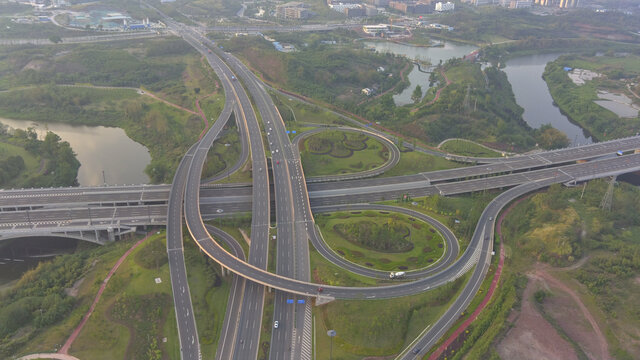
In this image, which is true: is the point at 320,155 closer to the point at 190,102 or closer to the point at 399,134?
the point at 399,134

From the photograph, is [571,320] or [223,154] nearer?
[571,320]

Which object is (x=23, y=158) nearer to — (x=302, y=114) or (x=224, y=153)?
(x=224, y=153)

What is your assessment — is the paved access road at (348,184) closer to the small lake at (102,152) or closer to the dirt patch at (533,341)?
the small lake at (102,152)

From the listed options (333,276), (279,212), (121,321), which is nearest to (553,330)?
(333,276)

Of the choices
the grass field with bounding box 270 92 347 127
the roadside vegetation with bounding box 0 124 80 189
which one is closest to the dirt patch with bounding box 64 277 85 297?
the roadside vegetation with bounding box 0 124 80 189

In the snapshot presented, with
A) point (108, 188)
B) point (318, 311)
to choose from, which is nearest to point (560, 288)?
point (318, 311)

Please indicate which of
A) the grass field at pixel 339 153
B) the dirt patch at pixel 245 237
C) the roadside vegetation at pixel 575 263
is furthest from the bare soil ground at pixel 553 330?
the grass field at pixel 339 153
